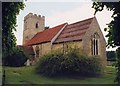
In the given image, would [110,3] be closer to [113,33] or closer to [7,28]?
[113,33]

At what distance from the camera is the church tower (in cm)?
5956

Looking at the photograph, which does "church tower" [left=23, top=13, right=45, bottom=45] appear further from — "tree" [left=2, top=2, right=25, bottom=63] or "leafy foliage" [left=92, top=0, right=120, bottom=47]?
"leafy foliage" [left=92, top=0, right=120, bottom=47]

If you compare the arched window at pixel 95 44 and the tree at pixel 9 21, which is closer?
the tree at pixel 9 21

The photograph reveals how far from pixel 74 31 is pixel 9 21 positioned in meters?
23.7

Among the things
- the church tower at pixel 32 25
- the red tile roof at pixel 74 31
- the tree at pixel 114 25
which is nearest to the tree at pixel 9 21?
the tree at pixel 114 25

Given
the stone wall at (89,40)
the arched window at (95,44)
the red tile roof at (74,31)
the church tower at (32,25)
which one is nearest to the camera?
the stone wall at (89,40)

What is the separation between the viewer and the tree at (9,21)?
18703mm

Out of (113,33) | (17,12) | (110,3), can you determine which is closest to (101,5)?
(110,3)

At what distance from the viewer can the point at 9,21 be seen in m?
19.6

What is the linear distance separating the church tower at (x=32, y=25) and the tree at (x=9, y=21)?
39074 mm

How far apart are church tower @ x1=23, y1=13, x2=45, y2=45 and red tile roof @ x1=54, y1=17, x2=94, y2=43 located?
609 inches

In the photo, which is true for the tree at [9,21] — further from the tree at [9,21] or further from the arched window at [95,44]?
the arched window at [95,44]

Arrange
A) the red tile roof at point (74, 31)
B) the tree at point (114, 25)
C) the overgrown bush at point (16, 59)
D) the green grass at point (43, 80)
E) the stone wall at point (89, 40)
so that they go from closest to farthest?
1. the tree at point (114, 25)
2. the green grass at point (43, 80)
3. the overgrown bush at point (16, 59)
4. the stone wall at point (89, 40)
5. the red tile roof at point (74, 31)

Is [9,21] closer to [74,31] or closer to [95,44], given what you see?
[74,31]
